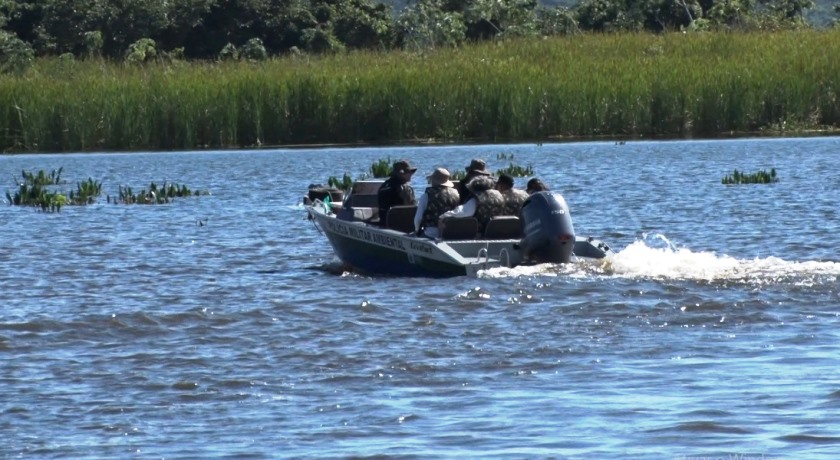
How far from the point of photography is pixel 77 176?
31.4m

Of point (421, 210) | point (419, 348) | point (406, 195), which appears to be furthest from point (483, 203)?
point (419, 348)

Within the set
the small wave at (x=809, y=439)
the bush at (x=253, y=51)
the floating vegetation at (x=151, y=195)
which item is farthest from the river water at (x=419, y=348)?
the bush at (x=253, y=51)

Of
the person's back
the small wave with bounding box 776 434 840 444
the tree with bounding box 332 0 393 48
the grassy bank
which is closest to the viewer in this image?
the small wave with bounding box 776 434 840 444

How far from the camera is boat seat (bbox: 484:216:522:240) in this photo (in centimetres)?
1577

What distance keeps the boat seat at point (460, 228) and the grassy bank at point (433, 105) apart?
68.3 ft

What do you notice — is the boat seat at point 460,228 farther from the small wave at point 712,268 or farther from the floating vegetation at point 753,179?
the floating vegetation at point 753,179

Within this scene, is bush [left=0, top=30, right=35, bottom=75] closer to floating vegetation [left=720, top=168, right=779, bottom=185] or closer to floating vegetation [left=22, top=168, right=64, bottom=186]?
floating vegetation [left=22, top=168, right=64, bottom=186]

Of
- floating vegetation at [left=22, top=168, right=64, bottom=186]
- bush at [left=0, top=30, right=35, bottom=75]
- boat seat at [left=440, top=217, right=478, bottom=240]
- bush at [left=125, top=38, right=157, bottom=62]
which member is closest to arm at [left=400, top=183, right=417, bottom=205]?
boat seat at [left=440, top=217, right=478, bottom=240]

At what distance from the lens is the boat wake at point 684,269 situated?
14338mm

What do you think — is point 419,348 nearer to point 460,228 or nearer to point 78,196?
point 460,228

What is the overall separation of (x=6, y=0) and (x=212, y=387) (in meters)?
46.1

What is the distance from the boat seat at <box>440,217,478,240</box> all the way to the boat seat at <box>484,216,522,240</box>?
14 cm

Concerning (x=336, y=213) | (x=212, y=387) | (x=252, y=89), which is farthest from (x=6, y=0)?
(x=212, y=387)

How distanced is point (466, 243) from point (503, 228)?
1.42 ft
